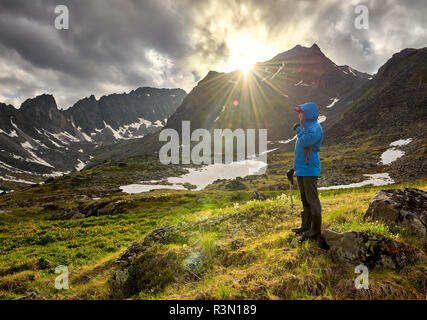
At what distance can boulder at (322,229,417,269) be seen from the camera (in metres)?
4.29

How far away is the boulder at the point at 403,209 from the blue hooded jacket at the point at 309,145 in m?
2.20

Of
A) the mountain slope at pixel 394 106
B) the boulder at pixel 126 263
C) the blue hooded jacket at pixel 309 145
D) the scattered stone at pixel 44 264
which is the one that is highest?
the mountain slope at pixel 394 106

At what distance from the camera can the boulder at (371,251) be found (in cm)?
429

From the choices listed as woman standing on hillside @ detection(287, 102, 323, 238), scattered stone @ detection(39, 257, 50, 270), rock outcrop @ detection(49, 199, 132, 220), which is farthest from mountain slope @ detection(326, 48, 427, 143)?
scattered stone @ detection(39, 257, 50, 270)

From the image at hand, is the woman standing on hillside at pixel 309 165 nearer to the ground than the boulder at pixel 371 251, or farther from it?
farther from it

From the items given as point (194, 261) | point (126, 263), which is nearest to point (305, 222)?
point (194, 261)

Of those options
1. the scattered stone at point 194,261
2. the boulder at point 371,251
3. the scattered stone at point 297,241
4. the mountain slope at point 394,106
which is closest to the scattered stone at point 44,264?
the scattered stone at point 194,261

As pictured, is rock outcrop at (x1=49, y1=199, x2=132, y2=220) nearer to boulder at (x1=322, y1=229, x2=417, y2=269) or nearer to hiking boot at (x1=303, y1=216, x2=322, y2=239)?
hiking boot at (x1=303, y1=216, x2=322, y2=239)

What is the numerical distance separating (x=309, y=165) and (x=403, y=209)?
110 inches

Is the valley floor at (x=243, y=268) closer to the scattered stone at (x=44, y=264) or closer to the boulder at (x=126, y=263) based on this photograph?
the scattered stone at (x=44, y=264)

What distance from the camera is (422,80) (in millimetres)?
121000
